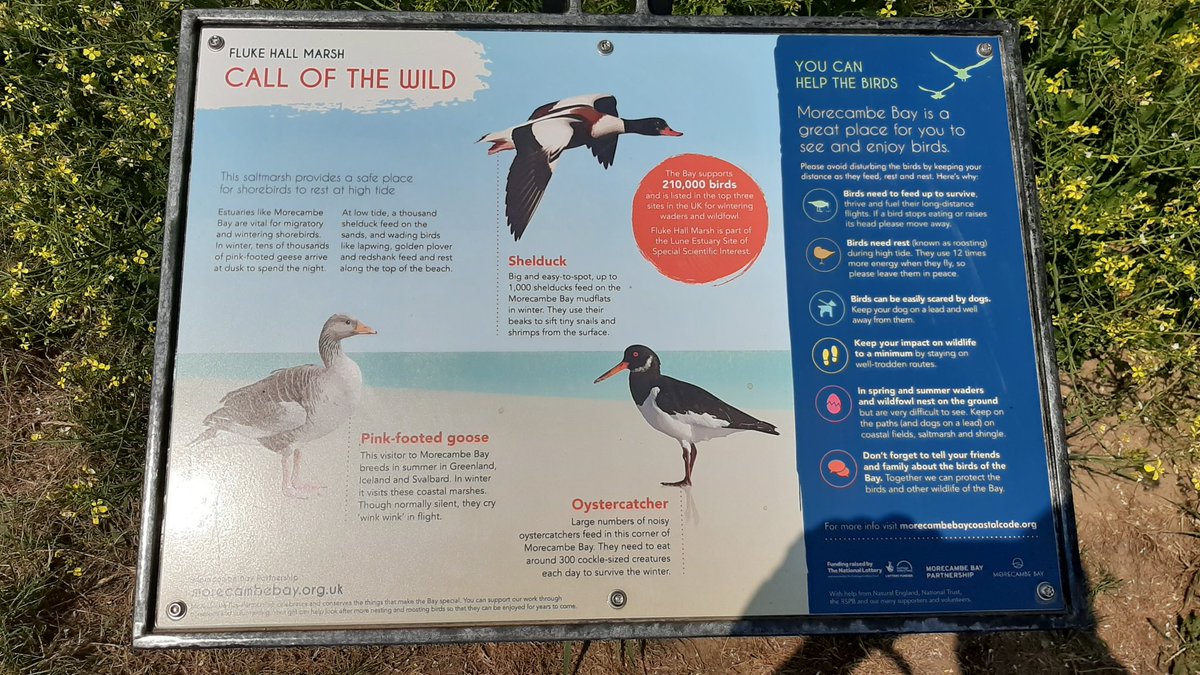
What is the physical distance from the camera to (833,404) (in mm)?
1835

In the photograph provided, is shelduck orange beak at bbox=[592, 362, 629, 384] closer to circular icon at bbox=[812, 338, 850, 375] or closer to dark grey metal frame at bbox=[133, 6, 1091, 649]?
circular icon at bbox=[812, 338, 850, 375]

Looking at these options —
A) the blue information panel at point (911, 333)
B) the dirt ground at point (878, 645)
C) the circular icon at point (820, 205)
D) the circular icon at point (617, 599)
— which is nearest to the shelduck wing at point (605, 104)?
the blue information panel at point (911, 333)

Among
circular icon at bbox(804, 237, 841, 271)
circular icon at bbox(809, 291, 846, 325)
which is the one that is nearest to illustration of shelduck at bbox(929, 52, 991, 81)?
circular icon at bbox(804, 237, 841, 271)

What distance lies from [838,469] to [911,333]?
0.45 metres

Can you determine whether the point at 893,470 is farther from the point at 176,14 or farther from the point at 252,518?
the point at 176,14

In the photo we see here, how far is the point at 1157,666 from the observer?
8.18 ft

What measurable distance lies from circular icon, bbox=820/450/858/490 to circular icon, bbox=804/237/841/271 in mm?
537

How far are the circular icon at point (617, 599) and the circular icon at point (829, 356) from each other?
83 centimetres

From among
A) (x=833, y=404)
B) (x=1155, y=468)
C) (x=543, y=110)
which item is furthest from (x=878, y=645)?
(x=543, y=110)

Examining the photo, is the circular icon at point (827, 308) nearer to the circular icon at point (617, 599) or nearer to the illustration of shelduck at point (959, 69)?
the illustration of shelduck at point (959, 69)

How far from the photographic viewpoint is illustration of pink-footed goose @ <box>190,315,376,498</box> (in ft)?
5.88

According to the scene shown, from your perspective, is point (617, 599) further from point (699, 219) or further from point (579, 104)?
point (579, 104)

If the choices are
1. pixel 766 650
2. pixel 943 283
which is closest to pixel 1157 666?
pixel 766 650

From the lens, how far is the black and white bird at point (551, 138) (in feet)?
6.23
